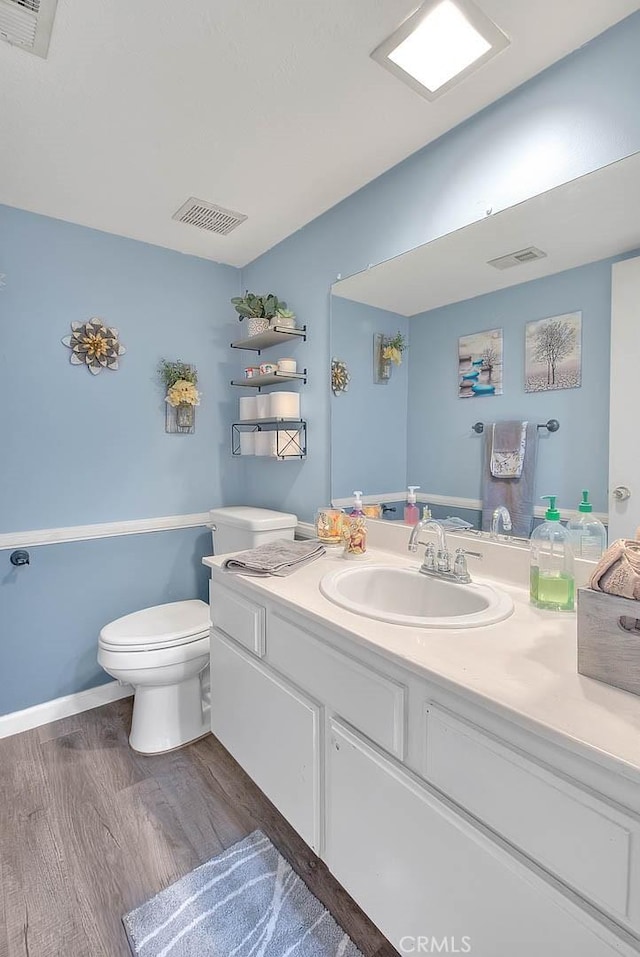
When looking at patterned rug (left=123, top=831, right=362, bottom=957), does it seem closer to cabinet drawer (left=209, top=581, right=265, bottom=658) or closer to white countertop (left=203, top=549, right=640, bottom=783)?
cabinet drawer (left=209, top=581, right=265, bottom=658)

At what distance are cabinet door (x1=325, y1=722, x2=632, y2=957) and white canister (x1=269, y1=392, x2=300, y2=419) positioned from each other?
134cm

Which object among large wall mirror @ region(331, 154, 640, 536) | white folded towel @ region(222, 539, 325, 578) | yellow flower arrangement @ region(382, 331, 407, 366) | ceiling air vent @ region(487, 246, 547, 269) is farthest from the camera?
yellow flower arrangement @ region(382, 331, 407, 366)

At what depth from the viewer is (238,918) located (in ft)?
3.85

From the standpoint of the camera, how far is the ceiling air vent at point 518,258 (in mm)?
1253

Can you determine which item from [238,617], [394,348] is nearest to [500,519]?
[394,348]

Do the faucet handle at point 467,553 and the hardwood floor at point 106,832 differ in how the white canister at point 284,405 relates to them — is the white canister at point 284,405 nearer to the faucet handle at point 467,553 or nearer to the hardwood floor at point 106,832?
the faucet handle at point 467,553

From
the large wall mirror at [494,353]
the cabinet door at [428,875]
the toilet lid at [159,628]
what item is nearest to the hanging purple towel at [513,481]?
the large wall mirror at [494,353]

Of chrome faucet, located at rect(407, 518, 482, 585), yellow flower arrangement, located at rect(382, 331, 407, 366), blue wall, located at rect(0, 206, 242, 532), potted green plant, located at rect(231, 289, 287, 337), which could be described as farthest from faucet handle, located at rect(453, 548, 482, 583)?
blue wall, located at rect(0, 206, 242, 532)

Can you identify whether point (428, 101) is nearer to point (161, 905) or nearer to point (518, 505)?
point (518, 505)

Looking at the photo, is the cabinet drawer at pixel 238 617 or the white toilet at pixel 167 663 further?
the white toilet at pixel 167 663

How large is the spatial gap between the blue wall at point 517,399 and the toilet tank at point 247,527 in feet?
2.42

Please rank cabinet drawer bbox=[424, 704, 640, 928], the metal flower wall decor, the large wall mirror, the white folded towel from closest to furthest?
cabinet drawer bbox=[424, 704, 640, 928] → the large wall mirror → the white folded towel → the metal flower wall decor

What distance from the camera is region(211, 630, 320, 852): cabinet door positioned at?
1160mm

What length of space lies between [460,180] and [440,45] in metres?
0.34
